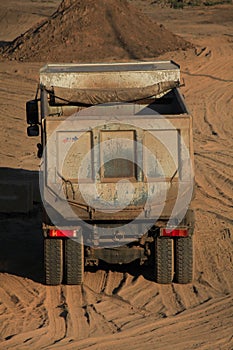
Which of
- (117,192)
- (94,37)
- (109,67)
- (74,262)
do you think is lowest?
(74,262)

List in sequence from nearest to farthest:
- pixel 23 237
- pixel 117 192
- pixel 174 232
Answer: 1. pixel 117 192
2. pixel 174 232
3. pixel 23 237

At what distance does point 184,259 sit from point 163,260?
272 millimetres

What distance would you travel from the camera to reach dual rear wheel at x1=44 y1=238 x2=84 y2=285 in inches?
477

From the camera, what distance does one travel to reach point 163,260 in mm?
12188

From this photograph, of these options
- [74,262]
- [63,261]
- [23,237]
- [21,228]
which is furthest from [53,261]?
[21,228]

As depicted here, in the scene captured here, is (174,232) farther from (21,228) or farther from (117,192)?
(21,228)

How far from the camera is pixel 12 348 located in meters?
10.4

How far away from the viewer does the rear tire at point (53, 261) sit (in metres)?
12.1

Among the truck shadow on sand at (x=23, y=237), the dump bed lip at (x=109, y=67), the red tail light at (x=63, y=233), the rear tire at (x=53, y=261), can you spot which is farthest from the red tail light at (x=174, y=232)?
the dump bed lip at (x=109, y=67)

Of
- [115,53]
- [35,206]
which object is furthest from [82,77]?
[115,53]

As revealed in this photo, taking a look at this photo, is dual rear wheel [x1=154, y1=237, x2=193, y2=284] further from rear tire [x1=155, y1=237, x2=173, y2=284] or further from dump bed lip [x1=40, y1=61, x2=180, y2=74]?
dump bed lip [x1=40, y1=61, x2=180, y2=74]

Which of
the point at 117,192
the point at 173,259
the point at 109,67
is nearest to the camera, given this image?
the point at 117,192

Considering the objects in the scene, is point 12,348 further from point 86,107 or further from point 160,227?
point 86,107

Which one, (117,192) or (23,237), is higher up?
(117,192)
